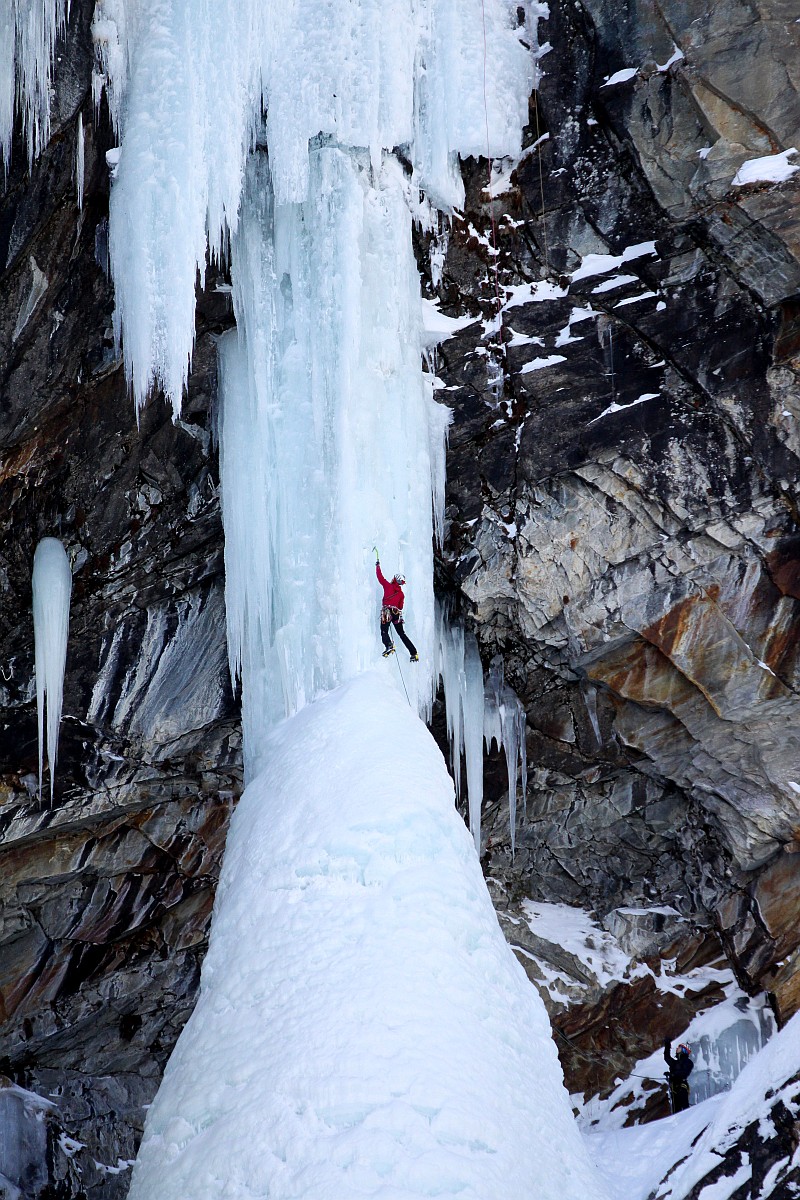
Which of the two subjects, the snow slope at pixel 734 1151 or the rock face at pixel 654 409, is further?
the rock face at pixel 654 409

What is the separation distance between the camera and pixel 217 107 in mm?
9234

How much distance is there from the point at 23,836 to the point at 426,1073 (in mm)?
9024

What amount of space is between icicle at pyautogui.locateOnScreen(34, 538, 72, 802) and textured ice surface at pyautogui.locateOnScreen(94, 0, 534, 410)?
2.60m

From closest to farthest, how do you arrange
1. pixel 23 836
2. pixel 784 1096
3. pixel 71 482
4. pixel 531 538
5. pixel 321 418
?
pixel 784 1096, pixel 321 418, pixel 71 482, pixel 531 538, pixel 23 836

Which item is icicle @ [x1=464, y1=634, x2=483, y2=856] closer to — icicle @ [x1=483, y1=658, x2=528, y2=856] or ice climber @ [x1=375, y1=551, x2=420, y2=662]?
icicle @ [x1=483, y1=658, x2=528, y2=856]

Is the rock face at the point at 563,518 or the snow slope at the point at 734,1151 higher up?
the rock face at the point at 563,518

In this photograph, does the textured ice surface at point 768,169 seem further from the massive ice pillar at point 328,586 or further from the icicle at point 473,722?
the icicle at point 473,722

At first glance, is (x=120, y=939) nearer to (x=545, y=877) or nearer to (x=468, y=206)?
(x=545, y=877)

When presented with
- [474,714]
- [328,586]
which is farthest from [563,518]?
[328,586]

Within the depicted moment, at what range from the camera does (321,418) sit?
9477 millimetres

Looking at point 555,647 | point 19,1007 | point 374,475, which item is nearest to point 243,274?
point 374,475

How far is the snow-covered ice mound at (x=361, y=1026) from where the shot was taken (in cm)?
525

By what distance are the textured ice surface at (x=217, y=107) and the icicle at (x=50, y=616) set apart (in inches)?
102

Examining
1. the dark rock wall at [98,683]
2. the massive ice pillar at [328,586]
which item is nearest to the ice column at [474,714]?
the massive ice pillar at [328,586]
